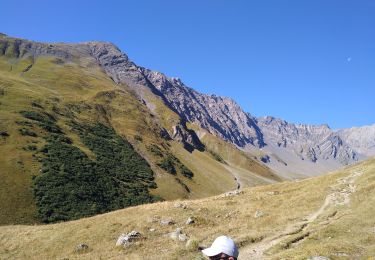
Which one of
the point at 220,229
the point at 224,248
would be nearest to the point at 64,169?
the point at 220,229

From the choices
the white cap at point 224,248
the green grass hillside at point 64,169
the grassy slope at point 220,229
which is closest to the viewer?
the white cap at point 224,248

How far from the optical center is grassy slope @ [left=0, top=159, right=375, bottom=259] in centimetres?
2822

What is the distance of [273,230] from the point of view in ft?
112

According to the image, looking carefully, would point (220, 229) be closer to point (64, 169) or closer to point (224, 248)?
point (224, 248)

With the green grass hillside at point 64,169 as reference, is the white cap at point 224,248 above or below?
below

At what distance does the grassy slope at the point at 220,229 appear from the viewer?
92.6ft

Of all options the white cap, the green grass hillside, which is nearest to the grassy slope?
the white cap

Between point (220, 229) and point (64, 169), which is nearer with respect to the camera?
point (220, 229)

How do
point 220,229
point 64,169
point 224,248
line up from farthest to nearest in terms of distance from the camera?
point 64,169 < point 220,229 < point 224,248

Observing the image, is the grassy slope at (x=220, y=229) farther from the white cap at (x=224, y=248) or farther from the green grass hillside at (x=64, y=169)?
the green grass hillside at (x=64, y=169)

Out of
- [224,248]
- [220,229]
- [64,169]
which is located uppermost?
[64,169]

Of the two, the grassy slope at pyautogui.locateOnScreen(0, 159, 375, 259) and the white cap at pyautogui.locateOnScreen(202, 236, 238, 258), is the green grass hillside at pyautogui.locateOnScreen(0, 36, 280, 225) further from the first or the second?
the white cap at pyautogui.locateOnScreen(202, 236, 238, 258)

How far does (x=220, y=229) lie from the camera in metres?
35.0

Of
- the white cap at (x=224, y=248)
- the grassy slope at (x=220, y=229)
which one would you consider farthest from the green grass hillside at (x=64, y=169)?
the white cap at (x=224, y=248)
